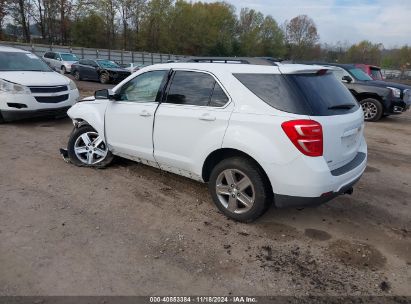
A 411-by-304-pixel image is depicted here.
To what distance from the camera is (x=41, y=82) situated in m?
7.98

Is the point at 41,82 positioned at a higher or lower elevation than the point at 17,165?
higher

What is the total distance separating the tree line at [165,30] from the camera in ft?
156

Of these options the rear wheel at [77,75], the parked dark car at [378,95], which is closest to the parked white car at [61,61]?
the rear wheel at [77,75]

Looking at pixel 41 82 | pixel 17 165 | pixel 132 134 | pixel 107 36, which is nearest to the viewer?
pixel 132 134

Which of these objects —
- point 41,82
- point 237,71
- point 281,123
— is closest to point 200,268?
point 281,123

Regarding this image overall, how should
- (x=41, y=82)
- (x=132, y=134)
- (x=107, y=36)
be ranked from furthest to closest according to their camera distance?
(x=107, y=36) → (x=41, y=82) → (x=132, y=134)

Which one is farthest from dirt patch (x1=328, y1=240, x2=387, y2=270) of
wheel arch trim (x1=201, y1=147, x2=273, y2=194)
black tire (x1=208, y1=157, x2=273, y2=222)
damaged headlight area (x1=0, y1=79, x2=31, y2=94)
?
damaged headlight area (x1=0, y1=79, x2=31, y2=94)

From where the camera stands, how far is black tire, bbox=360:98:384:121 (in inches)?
427

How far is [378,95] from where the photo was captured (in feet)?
35.3

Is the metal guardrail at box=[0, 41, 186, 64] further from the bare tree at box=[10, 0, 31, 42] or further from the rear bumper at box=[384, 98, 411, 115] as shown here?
the rear bumper at box=[384, 98, 411, 115]

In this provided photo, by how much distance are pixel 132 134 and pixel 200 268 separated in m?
2.22

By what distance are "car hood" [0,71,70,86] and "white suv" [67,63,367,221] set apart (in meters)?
4.16

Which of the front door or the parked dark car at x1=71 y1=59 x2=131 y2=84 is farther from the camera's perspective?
the parked dark car at x1=71 y1=59 x2=131 y2=84

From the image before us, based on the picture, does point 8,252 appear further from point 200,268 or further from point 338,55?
point 338,55
